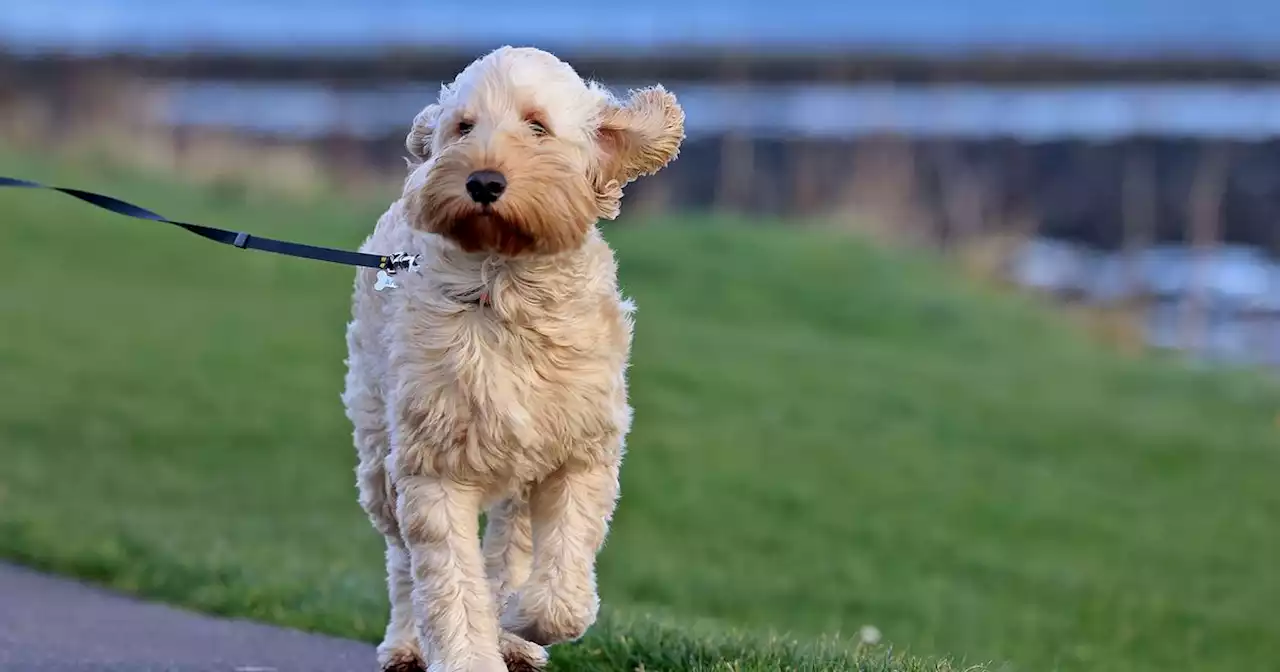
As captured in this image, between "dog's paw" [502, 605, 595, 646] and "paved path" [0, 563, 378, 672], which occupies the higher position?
"dog's paw" [502, 605, 595, 646]

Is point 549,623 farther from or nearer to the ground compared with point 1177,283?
farther from the ground

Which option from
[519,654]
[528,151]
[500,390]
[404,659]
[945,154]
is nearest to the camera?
[528,151]

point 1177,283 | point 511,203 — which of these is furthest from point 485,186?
point 1177,283

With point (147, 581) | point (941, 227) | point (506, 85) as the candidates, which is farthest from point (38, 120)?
point (506, 85)

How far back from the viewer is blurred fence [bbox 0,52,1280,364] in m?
24.5

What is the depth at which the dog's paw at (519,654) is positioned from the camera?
5.97 m

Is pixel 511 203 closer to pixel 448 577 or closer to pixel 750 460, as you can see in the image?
pixel 448 577

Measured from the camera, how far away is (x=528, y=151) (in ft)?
17.0

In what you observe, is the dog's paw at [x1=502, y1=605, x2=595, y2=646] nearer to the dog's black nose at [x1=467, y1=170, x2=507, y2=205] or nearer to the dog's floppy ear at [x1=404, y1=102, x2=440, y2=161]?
the dog's black nose at [x1=467, y1=170, x2=507, y2=205]

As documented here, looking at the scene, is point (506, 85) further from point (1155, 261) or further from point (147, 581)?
point (1155, 261)

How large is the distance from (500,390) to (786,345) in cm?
1438

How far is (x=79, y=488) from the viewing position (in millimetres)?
13117

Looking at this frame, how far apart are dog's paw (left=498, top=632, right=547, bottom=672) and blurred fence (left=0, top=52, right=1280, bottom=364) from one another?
17.1 metres

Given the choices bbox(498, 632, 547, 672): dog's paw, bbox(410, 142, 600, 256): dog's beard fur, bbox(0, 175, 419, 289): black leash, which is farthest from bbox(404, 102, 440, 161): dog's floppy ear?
bbox(498, 632, 547, 672): dog's paw
